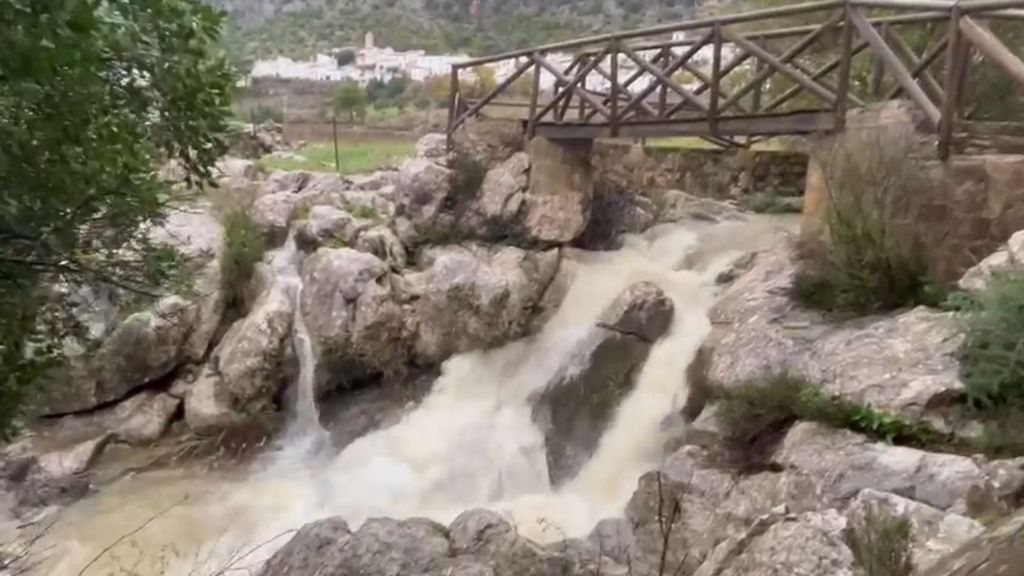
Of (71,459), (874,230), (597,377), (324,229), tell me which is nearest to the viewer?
(874,230)

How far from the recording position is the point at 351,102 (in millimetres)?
17812

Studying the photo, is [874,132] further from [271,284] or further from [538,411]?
[271,284]

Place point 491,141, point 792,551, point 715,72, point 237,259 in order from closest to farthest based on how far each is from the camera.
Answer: point 792,551
point 715,72
point 237,259
point 491,141

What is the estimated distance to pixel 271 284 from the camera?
9117 mm

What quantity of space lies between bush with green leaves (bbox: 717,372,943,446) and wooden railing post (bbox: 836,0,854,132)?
2307 millimetres

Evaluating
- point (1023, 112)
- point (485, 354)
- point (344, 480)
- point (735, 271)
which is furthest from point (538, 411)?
point (1023, 112)

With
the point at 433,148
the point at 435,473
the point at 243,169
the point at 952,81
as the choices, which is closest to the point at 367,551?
the point at 435,473

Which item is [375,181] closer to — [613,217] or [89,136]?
[613,217]

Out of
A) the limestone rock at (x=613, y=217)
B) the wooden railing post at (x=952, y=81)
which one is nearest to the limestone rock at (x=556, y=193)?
the limestone rock at (x=613, y=217)

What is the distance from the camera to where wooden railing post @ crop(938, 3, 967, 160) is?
565 centimetres

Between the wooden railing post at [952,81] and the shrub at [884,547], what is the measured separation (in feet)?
10.6

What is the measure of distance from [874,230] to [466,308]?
3.91m

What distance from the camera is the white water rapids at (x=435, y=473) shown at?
6711mm

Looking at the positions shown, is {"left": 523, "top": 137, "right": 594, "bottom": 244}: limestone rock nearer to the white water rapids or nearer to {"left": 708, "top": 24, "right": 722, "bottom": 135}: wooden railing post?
the white water rapids
